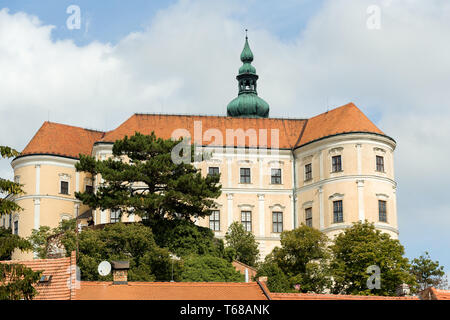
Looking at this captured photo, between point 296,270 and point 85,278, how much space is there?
15.6m

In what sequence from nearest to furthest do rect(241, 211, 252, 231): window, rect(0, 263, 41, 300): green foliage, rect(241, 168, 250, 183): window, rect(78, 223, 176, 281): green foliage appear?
rect(0, 263, 41, 300): green foliage → rect(78, 223, 176, 281): green foliage → rect(241, 211, 252, 231): window → rect(241, 168, 250, 183): window

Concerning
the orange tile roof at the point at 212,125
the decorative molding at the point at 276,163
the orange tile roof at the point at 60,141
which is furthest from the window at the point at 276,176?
the orange tile roof at the point at 60,141

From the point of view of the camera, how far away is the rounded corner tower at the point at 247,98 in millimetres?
87875

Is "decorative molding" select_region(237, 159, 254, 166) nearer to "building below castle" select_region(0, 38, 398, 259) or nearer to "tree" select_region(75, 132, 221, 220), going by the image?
"building below castle" select_region(0, 38, 398, 259)

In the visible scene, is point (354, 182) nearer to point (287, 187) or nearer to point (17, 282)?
point (287, 187)

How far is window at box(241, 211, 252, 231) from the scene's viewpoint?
238ft

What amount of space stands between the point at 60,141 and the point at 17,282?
178 feet

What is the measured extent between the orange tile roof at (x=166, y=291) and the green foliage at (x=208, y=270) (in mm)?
17452

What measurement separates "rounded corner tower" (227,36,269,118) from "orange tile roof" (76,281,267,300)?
183 ft

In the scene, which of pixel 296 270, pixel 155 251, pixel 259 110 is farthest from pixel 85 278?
pixel 259 110

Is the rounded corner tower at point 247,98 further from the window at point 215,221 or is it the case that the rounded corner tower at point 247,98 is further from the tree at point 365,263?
the tree at point 365,263

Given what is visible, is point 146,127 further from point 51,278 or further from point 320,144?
point 51,278

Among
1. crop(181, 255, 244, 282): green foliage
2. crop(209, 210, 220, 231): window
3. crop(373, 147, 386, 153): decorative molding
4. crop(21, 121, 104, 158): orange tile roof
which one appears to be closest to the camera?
crop(181, 255, 244, 282): green foliage

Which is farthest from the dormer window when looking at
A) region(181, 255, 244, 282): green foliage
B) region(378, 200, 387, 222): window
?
region(181, 255, 244, 282): green foliage
